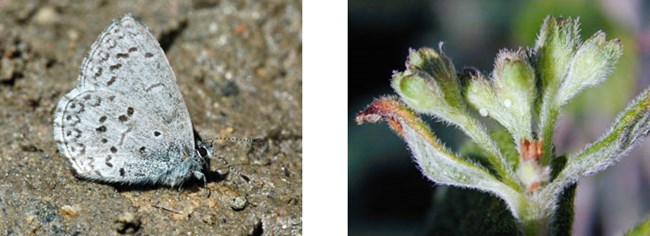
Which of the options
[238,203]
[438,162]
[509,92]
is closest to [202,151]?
[238,203]

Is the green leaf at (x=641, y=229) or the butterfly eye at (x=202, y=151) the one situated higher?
the butterfly eye at (x=202, y=151)

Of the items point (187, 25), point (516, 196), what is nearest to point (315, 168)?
point (516, 196)

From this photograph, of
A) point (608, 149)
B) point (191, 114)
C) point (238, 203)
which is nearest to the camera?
point (608, 149)

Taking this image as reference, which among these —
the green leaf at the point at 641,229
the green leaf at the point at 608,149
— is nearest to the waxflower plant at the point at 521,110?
the green leaf at the point at 608,149

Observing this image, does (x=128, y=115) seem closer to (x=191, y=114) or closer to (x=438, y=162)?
(x=191, y=114)

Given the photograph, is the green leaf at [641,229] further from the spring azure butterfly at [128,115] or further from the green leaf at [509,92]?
the spring azure butterfly at [128,115]

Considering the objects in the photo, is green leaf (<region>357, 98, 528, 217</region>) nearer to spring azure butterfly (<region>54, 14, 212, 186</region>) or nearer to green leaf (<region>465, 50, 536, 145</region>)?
green leaf (<region>465, 50, 536, 145</region>)
